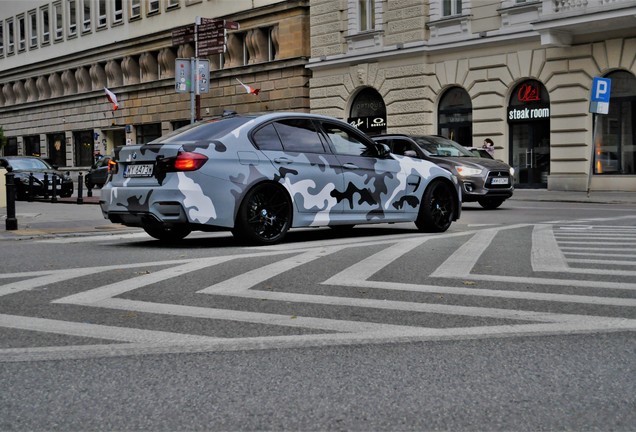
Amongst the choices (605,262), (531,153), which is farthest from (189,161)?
(531,153)

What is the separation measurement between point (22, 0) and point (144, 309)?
6119 centimetres

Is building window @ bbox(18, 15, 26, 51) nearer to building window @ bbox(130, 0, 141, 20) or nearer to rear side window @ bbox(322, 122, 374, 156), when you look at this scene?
Answer: building window @ bbox(130, 0, 141, 20)

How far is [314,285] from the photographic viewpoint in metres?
7.23

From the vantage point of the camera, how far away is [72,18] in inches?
2208

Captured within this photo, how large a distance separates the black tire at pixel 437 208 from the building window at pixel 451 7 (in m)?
21.0

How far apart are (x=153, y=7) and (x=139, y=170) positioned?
39.2 m

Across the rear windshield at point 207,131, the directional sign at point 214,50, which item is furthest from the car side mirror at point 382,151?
the directional sign at point 214,50

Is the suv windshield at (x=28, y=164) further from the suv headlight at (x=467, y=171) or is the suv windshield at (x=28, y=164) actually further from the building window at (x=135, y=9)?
the building window at (x=135, y=9)

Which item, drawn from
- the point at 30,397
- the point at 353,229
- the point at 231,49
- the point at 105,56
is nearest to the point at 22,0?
Answer: the point at 105,56

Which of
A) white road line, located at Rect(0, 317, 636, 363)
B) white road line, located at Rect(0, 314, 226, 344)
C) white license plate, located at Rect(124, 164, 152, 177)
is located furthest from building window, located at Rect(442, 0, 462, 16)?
white road line, located at Rect(0, 314, 226, 344)

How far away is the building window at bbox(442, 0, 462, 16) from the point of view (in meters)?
32.8

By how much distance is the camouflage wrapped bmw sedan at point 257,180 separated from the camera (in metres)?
10.2

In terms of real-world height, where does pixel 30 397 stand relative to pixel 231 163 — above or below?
below

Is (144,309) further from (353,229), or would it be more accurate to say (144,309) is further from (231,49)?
(231,49)
